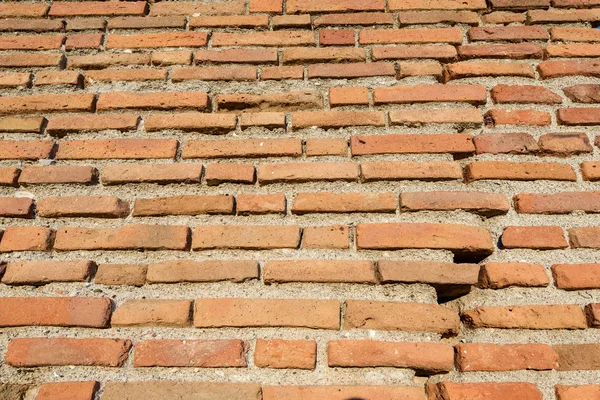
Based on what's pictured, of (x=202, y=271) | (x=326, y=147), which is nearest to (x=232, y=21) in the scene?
(x=326, y=147)

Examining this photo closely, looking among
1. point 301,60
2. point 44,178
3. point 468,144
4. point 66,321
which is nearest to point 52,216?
point 44,178

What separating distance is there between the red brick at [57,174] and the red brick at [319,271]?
68 centimetres

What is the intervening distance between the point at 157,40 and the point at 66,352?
117 cm

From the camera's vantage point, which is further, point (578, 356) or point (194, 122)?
point (194, 122)

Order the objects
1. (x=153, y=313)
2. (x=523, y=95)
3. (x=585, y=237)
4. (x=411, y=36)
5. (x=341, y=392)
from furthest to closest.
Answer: (x=411, y=36)
(x=523, y=95)
(x=585, y=237)
(x=153, y=313)
(x=341, y=392)

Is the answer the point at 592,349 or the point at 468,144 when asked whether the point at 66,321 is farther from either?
the point at 592,349

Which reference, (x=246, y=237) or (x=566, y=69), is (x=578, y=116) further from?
(x=246, y=237)

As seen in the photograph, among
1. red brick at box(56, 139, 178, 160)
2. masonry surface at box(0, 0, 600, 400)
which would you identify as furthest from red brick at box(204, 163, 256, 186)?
red brick at box(56, 139, 178, 160)

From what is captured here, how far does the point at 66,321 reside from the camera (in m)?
1.36

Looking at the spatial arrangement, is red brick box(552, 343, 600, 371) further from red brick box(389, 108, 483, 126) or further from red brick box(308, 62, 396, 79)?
red brick box(308, 62, 396, 79)

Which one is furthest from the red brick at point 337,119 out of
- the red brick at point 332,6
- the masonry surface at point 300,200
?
the red brick at point 332,6

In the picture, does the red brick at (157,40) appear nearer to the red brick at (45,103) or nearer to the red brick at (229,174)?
the red brick at (45,103)

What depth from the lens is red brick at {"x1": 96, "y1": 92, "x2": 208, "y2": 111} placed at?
169cm

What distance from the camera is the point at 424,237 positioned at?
146 centimetres
